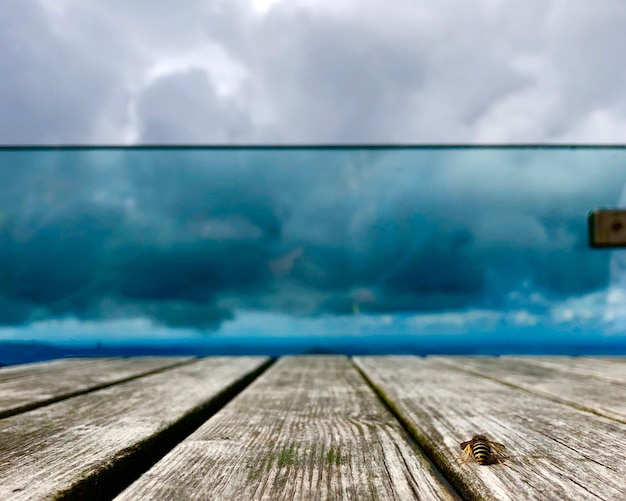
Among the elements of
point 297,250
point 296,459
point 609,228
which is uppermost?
point 297,250

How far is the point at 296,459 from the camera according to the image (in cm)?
48

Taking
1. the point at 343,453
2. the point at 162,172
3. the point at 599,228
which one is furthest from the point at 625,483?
the point at 162,172

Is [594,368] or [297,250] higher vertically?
[297,250]

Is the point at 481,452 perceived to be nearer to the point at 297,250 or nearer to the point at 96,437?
the point at 96,437

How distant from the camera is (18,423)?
63cm

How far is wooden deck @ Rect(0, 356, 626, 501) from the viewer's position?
41cm

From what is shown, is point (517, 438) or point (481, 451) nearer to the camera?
point (481, 451)

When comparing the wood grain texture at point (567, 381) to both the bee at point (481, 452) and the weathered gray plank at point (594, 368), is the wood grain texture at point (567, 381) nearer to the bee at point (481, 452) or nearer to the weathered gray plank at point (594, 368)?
the weathered gray plank at point (594, 368)

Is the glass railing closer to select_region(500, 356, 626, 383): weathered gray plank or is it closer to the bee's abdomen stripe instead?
select_region(500, 356, 626, 383): weathered gray plank

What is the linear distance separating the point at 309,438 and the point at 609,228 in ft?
3.52

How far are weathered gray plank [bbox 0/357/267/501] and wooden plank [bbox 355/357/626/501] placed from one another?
0.31 meters

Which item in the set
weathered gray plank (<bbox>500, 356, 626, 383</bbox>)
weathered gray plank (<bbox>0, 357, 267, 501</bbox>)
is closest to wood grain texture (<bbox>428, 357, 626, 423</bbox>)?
weathered gray plank (<bbox>500, 356, 626, 383</bbox>)

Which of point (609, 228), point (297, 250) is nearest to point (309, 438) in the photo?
point (609, 228)

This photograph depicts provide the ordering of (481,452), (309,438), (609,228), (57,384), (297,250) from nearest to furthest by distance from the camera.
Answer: (481,452), (309,438), (57,384), (609,228), (297,250)
